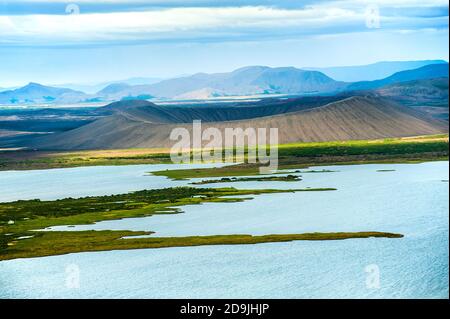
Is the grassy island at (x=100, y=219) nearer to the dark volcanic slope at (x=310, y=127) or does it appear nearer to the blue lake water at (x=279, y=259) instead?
the blue lake water at (x=279, y=259)

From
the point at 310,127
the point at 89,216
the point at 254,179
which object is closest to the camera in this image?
the point at 89,216

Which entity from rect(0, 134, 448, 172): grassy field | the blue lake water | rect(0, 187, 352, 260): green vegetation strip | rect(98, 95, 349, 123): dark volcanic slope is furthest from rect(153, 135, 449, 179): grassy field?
rect(98, 95, 349, 123): dark volcanic slope

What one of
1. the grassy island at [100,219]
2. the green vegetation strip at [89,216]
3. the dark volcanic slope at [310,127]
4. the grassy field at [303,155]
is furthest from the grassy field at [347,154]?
the grassy island at [100,219]

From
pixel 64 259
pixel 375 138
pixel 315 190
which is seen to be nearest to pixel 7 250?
pixel 64 259

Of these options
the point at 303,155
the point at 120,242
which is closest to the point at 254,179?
the point at 303,155

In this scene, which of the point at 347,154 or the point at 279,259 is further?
the point at 347,154

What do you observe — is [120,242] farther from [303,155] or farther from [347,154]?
[347,154]

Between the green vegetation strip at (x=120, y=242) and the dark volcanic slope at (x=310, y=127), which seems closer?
the green vegetation strip at (x=120, y=242)
